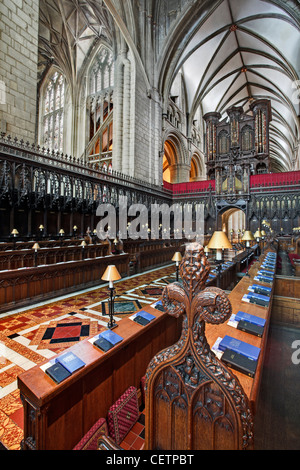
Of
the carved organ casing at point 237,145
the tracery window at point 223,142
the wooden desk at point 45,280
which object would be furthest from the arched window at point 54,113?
the wooden desk at point 45,280

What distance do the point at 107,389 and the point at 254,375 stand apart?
1.19 metres

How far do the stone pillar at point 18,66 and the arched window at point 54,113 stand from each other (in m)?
13.7

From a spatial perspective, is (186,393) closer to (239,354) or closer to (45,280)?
(239,354)

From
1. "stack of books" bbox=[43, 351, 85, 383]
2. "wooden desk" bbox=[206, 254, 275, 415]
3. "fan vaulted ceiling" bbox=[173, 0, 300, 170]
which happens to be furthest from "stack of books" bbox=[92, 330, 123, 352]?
"fan vaulted ceiling" bbox=[173, 0, 300, 170]

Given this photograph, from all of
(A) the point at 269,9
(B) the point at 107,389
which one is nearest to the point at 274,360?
(B) the point at 107,389

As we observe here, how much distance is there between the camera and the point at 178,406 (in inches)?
35.5

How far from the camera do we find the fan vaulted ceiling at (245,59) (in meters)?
16.3

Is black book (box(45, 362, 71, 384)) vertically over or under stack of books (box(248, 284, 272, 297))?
under

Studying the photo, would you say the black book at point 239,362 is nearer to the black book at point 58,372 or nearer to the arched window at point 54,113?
the black book at point 58,372

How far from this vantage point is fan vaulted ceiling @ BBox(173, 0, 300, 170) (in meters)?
16.3

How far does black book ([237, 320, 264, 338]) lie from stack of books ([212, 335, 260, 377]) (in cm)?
25

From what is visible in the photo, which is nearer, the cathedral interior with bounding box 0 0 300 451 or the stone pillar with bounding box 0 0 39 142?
the cathedral interior with bounding box 0 0 300 451

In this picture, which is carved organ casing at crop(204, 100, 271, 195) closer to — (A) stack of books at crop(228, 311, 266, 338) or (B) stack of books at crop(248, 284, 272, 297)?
(B) stack of books at crop(248, 284, 272, 297)

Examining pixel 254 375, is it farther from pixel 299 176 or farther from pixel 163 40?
pixel 163 40
